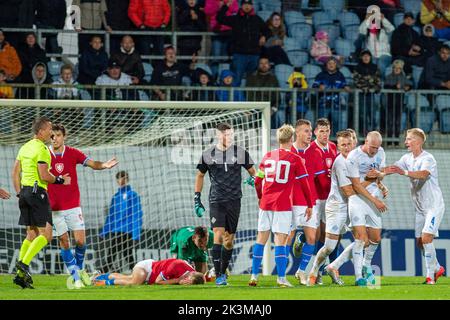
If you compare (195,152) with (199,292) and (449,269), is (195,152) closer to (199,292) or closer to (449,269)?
(449,269)

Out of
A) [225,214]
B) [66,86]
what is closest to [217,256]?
[225,214]

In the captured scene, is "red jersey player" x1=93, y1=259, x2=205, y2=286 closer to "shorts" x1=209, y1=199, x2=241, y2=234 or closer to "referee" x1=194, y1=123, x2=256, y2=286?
"referee" x1=194, y1=123, x2=256, y2=286

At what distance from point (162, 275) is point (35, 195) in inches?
75.8

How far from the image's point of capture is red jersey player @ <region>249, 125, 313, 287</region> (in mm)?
13289

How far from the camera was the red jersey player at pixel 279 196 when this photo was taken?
13289mm

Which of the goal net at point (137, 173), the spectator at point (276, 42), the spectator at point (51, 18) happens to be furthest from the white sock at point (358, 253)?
the spectator at point (51, 18)

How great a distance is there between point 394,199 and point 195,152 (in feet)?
11.5

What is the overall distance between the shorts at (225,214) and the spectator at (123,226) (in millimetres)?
3668

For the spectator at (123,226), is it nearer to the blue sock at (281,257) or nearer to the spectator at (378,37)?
the blue sock at (281,257)

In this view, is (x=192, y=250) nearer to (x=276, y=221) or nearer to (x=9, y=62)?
(x=276, y=221)

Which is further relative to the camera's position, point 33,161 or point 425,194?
point 425,194

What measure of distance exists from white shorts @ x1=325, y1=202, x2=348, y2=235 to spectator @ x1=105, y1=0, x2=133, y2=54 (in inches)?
316

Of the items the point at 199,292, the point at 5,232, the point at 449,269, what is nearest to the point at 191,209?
the point at 5,232

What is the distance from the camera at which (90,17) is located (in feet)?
68.3
